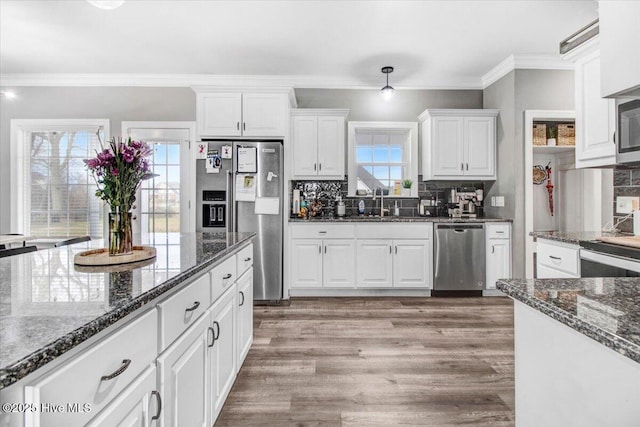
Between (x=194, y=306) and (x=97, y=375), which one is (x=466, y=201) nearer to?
(x=194, y=306)

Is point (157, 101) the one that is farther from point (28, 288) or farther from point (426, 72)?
point (28, 288)

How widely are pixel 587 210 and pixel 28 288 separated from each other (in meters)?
5.48

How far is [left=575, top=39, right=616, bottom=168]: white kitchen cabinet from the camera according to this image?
2205 millimetres

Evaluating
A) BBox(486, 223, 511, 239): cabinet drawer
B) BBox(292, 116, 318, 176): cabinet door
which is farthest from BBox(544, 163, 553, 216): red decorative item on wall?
BBox(292, 116, 318, 176): cabinet door

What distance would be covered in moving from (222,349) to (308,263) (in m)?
2.25

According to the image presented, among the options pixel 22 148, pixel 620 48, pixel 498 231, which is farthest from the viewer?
pixel 22 148

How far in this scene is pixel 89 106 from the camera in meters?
4.37

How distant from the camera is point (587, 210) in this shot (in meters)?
4.38

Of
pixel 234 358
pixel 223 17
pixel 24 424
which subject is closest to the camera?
pixel 24 424

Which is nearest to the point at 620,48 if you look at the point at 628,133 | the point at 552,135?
the point at 628,133

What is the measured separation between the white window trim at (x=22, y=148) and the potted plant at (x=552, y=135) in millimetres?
5491

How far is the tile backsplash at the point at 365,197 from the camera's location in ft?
14.8

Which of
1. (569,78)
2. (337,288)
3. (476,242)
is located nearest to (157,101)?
(337,288)

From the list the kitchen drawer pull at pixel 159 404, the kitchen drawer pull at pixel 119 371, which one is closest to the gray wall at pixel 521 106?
the kitchen drawer pull at pixel 159 404
